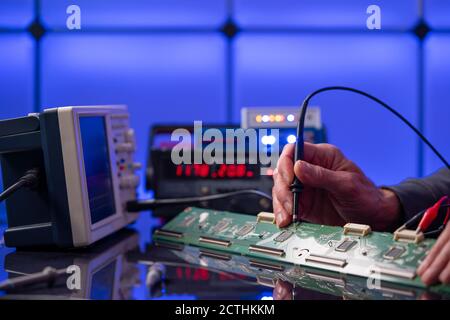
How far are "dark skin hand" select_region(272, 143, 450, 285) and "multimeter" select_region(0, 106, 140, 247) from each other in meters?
0.29

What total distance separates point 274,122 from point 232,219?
22.8 inches

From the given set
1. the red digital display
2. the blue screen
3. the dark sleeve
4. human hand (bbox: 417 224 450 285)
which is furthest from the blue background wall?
human hand (bbox: 417 224 450 285)

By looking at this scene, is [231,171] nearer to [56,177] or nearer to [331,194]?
[331,194]

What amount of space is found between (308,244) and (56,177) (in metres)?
0.37

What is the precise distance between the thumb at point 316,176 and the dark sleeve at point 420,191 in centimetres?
17

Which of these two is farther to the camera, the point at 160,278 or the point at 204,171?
the point at 204,171

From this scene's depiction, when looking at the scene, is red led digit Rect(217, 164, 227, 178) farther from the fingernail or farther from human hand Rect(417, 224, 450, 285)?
human hand Rect(417, 224, 450, 285)

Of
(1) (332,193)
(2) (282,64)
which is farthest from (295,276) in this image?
(2) (282,64)

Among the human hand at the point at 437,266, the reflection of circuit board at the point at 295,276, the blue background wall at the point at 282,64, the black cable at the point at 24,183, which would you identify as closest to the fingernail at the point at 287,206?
the reflection of circuit board at the point at 295,276

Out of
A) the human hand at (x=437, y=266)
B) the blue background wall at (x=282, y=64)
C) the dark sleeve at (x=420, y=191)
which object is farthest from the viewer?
the blue background wall at (x=282, y=64)

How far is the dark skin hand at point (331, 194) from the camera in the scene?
0.78 meters

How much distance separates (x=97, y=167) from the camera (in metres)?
0.85

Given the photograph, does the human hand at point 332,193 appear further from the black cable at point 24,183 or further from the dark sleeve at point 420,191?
the black cable at point 24,183
